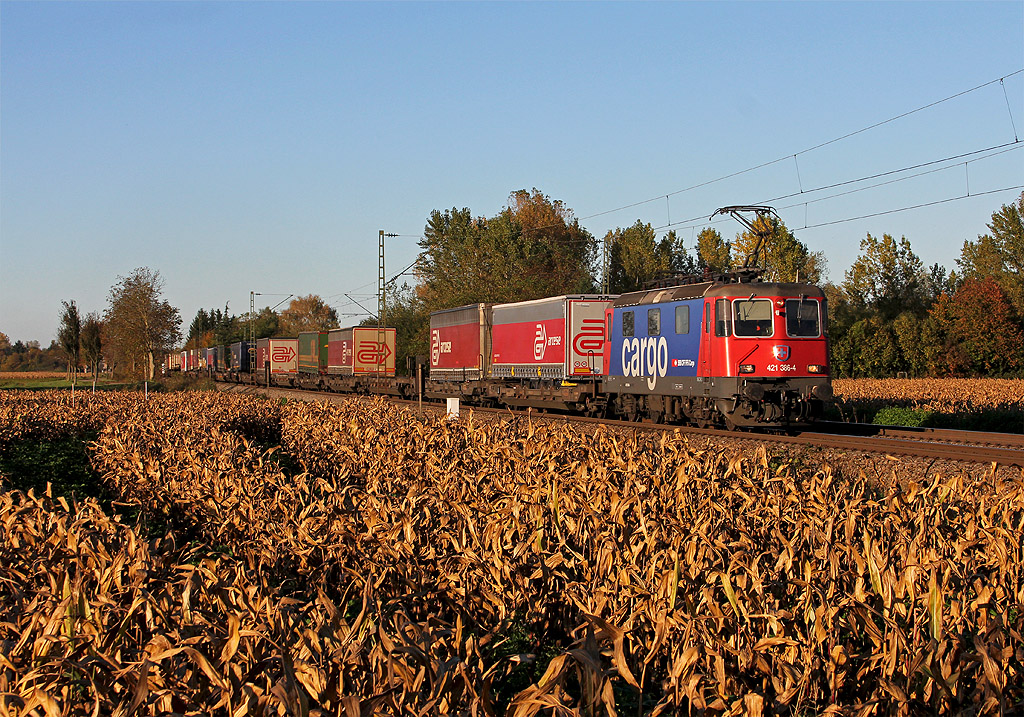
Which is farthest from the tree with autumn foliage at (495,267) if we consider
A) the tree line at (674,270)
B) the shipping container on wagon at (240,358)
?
the shipping container on wagon at (240,358)

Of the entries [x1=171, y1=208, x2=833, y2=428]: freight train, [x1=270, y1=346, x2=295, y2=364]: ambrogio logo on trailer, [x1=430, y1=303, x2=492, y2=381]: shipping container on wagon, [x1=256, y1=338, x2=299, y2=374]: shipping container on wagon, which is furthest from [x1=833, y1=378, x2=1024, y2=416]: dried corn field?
[x1=270, y1=346, x2=295, y2=364]: ambrogio logo on trailer

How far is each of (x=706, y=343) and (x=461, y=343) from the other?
16.6 m

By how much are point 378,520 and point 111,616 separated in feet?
6.59

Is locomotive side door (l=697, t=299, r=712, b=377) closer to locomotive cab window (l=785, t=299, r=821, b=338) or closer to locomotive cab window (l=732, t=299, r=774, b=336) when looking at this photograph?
locomotive cab window (l=732, t=299, r=774, b=336)

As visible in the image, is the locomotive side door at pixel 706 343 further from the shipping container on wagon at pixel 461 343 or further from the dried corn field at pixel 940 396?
the shipping container on wagon at pixel 461 343

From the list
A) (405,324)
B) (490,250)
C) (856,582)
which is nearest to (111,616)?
(856,582)

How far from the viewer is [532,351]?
28547 mm

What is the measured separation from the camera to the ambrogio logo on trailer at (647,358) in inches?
826

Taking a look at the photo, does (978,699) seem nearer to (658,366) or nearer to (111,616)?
(111,616)

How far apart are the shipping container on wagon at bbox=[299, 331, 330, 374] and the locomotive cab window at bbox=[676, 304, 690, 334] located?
3300 cm

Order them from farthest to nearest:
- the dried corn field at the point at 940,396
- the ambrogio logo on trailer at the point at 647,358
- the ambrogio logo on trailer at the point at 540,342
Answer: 1. the ambrogio logo on trailer at the point at 540,342
2. the dried corn field at the point at 940,396
3. the ambrogio logo on trailer at the point at 647,358

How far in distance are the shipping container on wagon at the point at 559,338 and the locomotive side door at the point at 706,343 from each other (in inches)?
231

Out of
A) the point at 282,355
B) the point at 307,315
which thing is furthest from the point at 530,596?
the point at 307,315

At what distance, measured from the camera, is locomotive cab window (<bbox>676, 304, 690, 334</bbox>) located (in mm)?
20000
